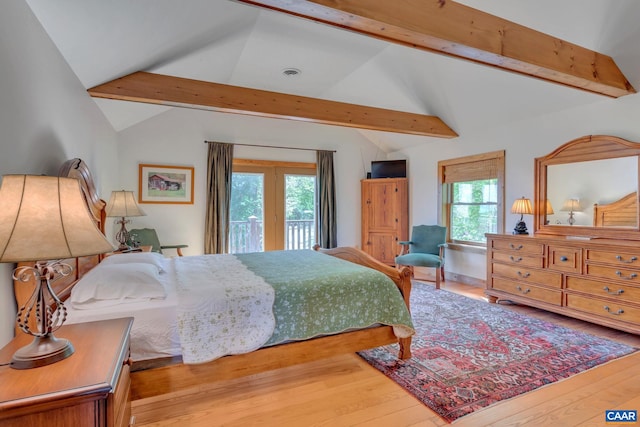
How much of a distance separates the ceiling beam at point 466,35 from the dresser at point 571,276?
61.6 inches

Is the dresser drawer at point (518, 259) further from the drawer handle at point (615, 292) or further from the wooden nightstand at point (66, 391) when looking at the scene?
the wooden nightstand at point (66, 391)

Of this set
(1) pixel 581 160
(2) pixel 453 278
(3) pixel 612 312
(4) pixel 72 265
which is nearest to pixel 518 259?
(3) pixel 612 312

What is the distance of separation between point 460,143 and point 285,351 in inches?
175

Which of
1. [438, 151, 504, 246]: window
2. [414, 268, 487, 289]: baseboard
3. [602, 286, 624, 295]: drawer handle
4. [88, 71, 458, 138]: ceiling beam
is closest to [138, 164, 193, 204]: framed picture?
[88, 71, 458, 138]: ceiling beam

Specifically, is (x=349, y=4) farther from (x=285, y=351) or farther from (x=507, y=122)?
(x=507, y=122)

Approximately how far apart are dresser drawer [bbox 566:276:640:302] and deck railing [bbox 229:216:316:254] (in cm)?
388

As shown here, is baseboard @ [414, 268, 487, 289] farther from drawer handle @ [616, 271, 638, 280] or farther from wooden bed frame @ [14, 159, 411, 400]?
wooden bed frame @ [14, 159, 411, 400]

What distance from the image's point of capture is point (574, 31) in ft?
9.60

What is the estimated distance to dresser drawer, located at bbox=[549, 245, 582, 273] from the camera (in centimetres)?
339

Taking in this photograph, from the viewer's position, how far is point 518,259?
13.0ft

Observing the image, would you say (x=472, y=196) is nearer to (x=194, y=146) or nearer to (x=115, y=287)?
(x=194, y=146)

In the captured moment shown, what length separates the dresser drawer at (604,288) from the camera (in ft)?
9.85

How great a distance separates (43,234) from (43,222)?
0.14 ft

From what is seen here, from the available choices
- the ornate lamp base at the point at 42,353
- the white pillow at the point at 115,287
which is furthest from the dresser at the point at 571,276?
the ornate lamp base at the point at 42,353
